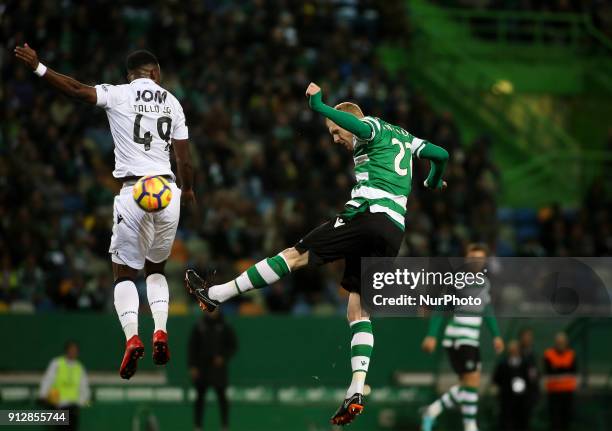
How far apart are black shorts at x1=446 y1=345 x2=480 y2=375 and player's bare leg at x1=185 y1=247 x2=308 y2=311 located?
4.79 m

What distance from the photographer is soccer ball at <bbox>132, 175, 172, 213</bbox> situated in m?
10.2

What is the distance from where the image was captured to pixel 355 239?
10.7m

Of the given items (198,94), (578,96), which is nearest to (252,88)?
(198,94)

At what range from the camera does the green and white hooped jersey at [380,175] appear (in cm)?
1078

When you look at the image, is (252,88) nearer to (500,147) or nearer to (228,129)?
(228,129)

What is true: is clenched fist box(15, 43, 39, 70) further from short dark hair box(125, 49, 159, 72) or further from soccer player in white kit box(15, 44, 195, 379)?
short dark hair box(125, 49, 159, 72)

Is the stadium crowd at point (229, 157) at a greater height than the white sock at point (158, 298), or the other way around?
the stadium crowd at point (229, 157)

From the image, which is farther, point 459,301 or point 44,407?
point 44,407

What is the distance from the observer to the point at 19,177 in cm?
1914

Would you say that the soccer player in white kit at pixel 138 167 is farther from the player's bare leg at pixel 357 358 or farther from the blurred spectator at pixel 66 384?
the blurred spectator at pixel 66 384

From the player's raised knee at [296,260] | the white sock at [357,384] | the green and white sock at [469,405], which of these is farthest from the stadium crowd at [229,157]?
the white sock at [357,384]

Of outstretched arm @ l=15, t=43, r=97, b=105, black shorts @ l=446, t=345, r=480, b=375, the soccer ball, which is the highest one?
outstretched arm @ l=15, t=43, r=97, b=105

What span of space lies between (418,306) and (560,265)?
833cm

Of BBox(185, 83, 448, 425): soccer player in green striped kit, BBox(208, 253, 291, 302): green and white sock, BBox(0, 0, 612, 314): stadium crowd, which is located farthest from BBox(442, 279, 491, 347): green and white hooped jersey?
BBox(0, 0, 612, 314): stadium crowd
